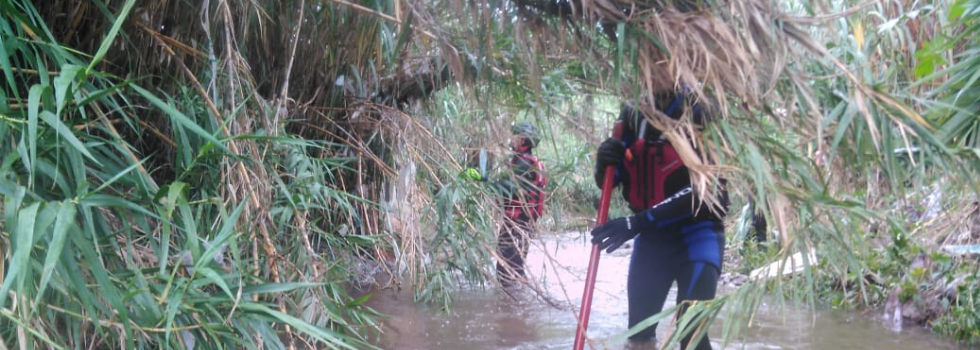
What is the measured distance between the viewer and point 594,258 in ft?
10.9

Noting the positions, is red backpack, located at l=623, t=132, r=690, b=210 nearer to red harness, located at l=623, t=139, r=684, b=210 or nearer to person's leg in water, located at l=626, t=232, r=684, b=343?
red harness, located at l=623, t=139, r=684, b=210

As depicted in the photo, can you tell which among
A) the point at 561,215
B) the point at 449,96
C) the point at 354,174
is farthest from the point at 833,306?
the point at 354,174

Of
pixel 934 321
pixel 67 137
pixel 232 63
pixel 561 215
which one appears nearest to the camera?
pixel 67 137

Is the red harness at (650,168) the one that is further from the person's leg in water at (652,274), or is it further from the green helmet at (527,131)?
the green helmet at (527,131)

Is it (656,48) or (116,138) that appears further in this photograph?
(656,48)

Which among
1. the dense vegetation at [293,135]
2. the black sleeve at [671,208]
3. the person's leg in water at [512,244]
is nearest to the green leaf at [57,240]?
the dense vegetation at [293,135]

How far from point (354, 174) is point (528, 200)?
3.10 feet

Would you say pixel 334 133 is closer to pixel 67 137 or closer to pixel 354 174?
pixel 354 174

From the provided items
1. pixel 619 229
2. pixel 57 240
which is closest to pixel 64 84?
pixel 57 240

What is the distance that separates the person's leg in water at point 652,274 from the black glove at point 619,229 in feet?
0.98

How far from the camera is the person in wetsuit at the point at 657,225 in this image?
3254 millimetres

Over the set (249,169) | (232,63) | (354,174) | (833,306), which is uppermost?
(232,63)

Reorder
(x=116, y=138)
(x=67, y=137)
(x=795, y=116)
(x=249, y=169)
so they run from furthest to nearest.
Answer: (x=249, y=169) < (x=795, y=116) < (x=116, y=138) < (x=67, y=137)

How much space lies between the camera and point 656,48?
2.40 meters
